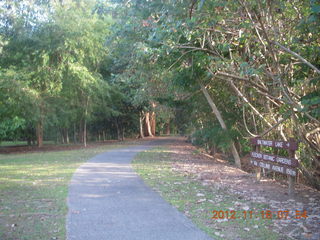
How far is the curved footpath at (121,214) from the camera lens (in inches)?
225

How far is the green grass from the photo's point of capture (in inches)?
229

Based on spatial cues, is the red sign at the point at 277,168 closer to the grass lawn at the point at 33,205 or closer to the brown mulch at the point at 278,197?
the brown mulch at the point at 278,197

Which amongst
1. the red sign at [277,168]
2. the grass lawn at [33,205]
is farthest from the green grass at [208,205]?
the grass lawn at [33,205]

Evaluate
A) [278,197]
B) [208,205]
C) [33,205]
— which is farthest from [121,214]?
[278,197]

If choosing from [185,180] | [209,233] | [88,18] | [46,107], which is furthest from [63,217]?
[88,18]

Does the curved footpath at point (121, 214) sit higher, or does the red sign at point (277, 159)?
the red sign at point (277, 159)

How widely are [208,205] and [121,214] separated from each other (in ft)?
6.26

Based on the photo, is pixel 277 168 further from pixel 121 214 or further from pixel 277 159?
pixel 121 214

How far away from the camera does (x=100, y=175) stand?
1178 cm

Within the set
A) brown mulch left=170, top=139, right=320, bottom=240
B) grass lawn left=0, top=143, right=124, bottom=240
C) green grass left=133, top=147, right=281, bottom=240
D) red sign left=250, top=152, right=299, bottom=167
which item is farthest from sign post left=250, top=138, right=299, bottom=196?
grass lawn left=0, top=143, right=124, bottom=240
